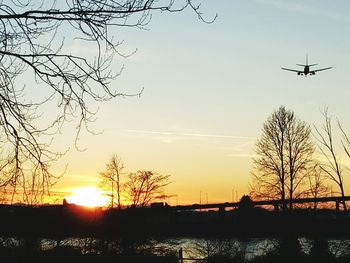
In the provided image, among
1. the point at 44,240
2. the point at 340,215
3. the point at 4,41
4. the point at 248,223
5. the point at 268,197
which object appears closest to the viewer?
the point at 4,41

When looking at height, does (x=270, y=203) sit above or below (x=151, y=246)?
above

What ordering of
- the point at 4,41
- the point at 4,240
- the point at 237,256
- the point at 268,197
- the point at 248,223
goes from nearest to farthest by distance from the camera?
1. the point at 4,41
2. the point at 4,240
3. the point at 237,256
4. the point at 268,197
5. the point at 248,223

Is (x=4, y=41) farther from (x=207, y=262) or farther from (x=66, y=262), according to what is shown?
(x=207, y=262)

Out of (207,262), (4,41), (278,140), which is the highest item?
(278,140)

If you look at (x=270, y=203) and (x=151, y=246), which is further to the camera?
(x=270, y=203)

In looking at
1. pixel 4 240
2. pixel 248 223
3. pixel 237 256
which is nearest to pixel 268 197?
pixel 248 223

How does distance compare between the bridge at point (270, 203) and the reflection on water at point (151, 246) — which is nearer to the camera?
the reflection on water at point (151, 246)

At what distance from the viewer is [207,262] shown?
19375mm

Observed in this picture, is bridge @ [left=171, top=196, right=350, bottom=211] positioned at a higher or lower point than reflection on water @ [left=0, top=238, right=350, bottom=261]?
higher

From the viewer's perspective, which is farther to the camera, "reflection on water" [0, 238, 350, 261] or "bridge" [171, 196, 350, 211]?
"bridge" [171, 196, 350, 211]

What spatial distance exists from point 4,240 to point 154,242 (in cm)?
758

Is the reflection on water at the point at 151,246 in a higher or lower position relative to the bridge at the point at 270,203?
lower

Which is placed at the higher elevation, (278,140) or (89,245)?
(278,140)

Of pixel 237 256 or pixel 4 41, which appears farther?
pixel 237 256
